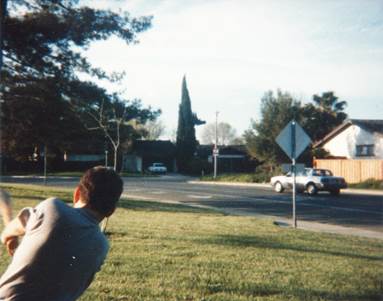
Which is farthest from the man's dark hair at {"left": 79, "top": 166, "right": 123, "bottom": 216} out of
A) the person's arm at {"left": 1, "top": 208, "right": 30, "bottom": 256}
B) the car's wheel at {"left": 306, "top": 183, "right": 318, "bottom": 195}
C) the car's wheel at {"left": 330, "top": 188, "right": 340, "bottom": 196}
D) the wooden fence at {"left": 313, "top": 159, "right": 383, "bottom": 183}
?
the wooden fence at {"left": 313, "top": 159, "right": 383, "bottom": 183}

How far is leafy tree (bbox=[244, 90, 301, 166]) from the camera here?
4556 centimetres

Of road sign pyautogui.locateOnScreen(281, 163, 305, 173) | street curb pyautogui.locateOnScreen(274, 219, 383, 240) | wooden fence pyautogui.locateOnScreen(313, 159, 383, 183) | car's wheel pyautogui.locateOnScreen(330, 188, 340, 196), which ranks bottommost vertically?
street curb pyautogui.locateOnScreen(274, 219, 383, 240)

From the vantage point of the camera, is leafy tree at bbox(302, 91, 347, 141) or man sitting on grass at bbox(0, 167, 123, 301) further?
leafy tree at bbox(302, 91, 347, 141)

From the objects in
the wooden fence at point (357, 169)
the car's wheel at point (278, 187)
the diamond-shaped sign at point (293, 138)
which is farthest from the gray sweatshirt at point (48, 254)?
the wooden fence at point (357, 169)

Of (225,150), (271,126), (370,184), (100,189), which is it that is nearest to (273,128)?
(271,126)

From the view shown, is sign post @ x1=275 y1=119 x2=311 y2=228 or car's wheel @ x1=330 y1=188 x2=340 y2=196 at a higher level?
sign post @ x1=275 y1=119 x2=311 y2=228

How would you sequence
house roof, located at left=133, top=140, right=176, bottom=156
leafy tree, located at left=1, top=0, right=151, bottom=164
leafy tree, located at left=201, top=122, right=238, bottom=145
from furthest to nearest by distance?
leafy tree, located at left=201, top=122, right=238, bottom=145, house roof, located at left=133, top=140, right=176, bottom=156, leafy tree, located at left=1, top=0, right=151, bottom=164

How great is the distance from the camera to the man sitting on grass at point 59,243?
246 centimetres

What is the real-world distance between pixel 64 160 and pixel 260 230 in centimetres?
5485

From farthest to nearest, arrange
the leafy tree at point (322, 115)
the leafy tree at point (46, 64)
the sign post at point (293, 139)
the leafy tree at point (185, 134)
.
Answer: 1. the leafy tree at point (185, 134)
2. the leafy tree at point (322, 115)
3. the leafy tree at point (46, 64)
4. the sign post at point (293, 139)

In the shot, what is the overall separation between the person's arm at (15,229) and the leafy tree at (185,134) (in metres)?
62.1

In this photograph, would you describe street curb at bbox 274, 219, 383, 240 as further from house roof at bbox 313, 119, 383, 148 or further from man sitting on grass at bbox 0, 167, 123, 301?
house roof at bbox 313, 119, 383, 148

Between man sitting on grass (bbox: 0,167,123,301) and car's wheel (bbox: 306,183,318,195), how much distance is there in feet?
85.2

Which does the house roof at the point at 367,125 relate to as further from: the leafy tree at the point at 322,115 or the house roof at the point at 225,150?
the house roof at the point at 225,150
